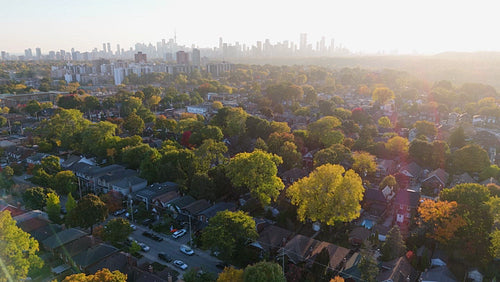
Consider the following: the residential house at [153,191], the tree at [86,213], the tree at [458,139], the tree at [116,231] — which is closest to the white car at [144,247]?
the tree at [116,231]

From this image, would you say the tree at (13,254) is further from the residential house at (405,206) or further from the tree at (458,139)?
the tree at (458,139)

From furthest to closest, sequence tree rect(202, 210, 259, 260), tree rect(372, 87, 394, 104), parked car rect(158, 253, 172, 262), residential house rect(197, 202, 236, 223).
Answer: tree rect(372, 87, 394, 104) < residential house rect(197, 202, 236, 223) < parked car rect(158, 253, 172, 262) < tree rect(202, 210, 259, 260)

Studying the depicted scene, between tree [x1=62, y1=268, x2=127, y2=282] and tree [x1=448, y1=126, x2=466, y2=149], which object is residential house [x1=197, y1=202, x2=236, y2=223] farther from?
tree [x1=448, y1=126, x2=466, y2=149]

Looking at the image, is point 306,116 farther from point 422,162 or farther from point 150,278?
point 150,278

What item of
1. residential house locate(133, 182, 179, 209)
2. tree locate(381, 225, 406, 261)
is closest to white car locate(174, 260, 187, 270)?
residential house locate(133, 182, 179, 209)

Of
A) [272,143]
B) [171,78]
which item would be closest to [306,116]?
[272,143]
